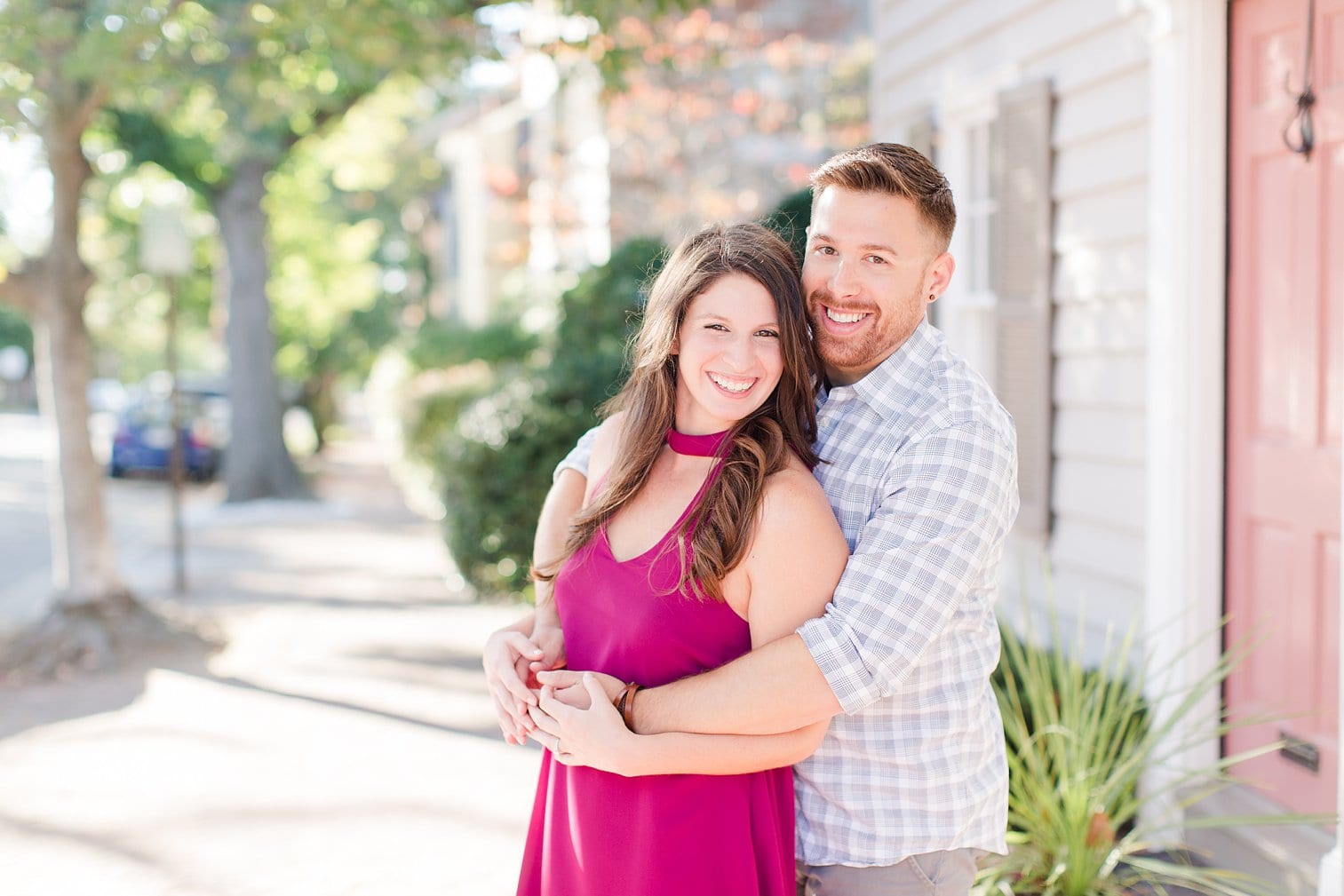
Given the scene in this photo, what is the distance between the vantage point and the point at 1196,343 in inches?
166

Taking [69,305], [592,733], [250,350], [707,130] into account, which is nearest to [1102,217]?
[592,733]

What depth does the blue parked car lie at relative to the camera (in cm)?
1870

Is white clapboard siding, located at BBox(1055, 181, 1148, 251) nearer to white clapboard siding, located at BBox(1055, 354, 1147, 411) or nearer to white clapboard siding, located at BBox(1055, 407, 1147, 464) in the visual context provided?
white clapboard siding, located at BBox(1055, 354, 1147, 411)

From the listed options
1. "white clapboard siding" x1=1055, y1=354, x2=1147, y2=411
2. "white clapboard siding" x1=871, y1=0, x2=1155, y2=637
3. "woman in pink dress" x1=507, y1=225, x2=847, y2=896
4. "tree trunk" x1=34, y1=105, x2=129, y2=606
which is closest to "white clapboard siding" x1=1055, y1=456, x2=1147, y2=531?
"white clapboard siding" x1=871, y1=0, x2=1155, y2=637

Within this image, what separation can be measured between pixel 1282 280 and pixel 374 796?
12.5ft

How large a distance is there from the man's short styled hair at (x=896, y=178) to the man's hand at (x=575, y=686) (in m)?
0.92

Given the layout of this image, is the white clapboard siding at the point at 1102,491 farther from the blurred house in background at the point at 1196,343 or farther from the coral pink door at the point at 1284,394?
the coral pink door at the point at 1284,394

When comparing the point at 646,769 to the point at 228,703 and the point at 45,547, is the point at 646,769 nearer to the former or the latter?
the point at 228,703

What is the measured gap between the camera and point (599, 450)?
236 cm

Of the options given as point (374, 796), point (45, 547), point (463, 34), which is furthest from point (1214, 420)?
point (45, 547)

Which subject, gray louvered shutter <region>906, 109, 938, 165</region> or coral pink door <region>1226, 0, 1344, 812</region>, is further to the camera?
gray louvered shutter <region>906, 109, 938, 165</region>

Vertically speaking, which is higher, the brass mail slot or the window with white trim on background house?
the window with white trim on background house

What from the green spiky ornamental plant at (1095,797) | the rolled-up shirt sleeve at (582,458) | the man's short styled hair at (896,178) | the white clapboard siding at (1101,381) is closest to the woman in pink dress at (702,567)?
the man's short styled hair at (896,178)

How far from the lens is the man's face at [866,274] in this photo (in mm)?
2123
